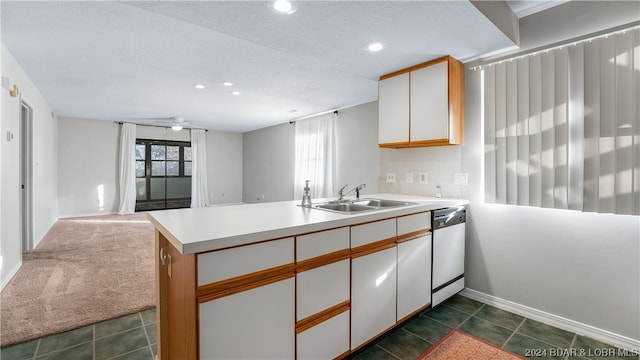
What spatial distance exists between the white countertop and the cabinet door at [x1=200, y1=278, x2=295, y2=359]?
25cm

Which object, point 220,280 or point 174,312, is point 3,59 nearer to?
point 174,312

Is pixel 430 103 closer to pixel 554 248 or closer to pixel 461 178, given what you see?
pixel 461 178

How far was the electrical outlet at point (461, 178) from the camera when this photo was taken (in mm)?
2736

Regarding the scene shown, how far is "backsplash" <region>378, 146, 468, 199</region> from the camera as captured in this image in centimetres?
285

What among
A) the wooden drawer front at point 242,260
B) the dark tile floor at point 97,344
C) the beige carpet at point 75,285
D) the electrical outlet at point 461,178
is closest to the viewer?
the wooden drawer front at point 242,260

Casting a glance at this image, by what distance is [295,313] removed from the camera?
1.45 metres

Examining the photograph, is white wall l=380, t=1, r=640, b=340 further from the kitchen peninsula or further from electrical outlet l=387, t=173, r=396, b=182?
the kitchen peninsula

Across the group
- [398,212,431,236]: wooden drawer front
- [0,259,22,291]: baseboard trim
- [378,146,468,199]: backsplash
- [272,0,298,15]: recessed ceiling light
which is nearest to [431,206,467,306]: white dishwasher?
[398,212,431,236]: wooden drawer front

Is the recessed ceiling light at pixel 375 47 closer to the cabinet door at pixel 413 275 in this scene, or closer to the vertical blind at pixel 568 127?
the vertical blind at pixel 568 127

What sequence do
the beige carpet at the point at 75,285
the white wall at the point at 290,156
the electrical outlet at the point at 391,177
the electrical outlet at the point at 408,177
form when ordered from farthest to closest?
the white wall at the point at 290,156 → the electrical outlet at the point at 391,177 → the electrical outlet at the point at 408,177 → the beige carpet at the point at 75,285

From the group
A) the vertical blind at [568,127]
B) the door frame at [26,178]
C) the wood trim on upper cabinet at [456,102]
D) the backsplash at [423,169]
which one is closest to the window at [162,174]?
the door frame at [26,178]

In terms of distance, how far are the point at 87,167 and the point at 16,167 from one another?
4.45 meters

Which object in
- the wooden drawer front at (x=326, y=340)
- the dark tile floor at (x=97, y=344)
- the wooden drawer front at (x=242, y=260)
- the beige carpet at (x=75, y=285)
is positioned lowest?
the dark tile floor at (x=97, y=344)

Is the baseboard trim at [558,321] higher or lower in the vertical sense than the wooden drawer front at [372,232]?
lower
